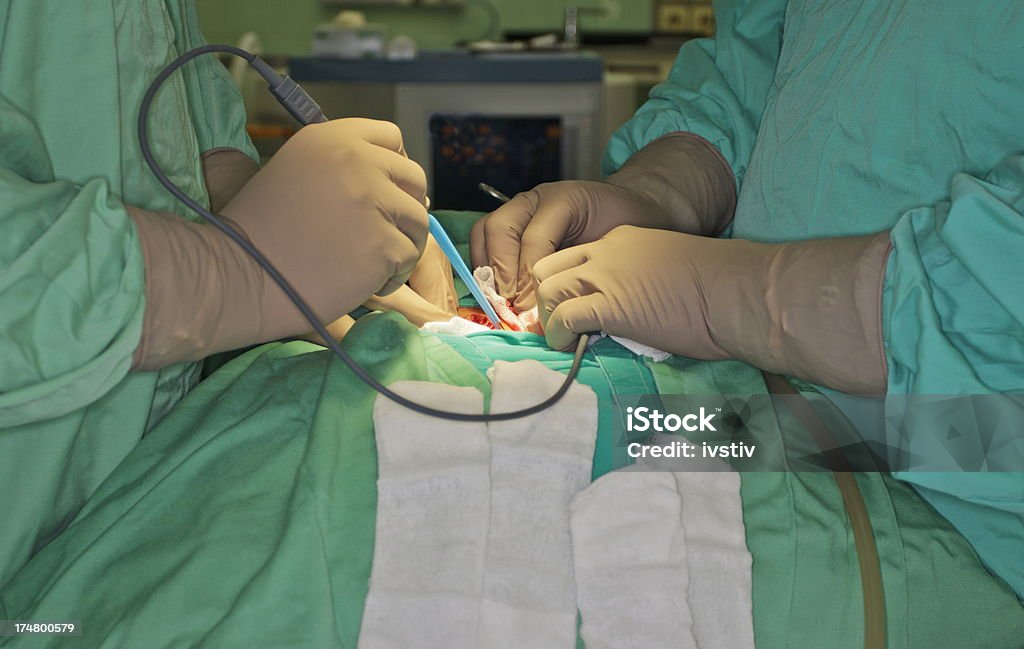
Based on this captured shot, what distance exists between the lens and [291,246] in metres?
0.71

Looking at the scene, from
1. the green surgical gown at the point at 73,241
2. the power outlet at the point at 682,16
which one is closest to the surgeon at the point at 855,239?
the green surgical gown at the point at 73,241

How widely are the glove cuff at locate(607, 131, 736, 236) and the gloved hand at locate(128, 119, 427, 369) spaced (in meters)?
0.47

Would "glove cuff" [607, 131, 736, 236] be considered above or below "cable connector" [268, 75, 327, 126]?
below

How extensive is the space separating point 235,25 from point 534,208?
4226 millimetres

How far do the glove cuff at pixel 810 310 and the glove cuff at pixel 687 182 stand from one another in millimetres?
352

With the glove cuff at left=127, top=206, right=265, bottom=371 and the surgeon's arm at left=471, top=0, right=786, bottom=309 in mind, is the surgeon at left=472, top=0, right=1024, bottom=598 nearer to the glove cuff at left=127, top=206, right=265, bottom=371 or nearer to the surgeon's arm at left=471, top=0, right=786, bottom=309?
the surgeon's arm at left=471, top=0, right=786, bottom=309

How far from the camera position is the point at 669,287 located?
2.74ft

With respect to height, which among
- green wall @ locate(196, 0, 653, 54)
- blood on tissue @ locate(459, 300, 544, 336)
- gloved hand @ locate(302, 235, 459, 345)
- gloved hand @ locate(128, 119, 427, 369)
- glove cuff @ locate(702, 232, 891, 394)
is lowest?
green wall @ locate(196, 0, 653, 54)

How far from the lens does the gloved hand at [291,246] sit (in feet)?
2.10

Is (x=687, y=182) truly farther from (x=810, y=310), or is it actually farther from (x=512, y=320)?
(x=810, y=310)

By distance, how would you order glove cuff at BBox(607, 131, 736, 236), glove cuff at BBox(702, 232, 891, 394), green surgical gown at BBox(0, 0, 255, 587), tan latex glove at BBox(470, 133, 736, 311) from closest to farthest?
green surgical gown at BBox(0, 0, 255, 587)
glove cuff at BBox(702, 232, 891, 394)
tan latex glove at BBox(470, 133, 736, 311)
glove cuff at BBox(607, 131, 736, 236)

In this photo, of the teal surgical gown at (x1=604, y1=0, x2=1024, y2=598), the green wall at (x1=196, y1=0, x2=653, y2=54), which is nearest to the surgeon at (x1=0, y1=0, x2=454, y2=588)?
the teal surgical gown at (x1=604, y1=0, x2=1024, y2=598)

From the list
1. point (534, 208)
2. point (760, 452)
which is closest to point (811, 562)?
point (760, 452)

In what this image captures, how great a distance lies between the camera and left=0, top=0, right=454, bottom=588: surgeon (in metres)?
0.57
